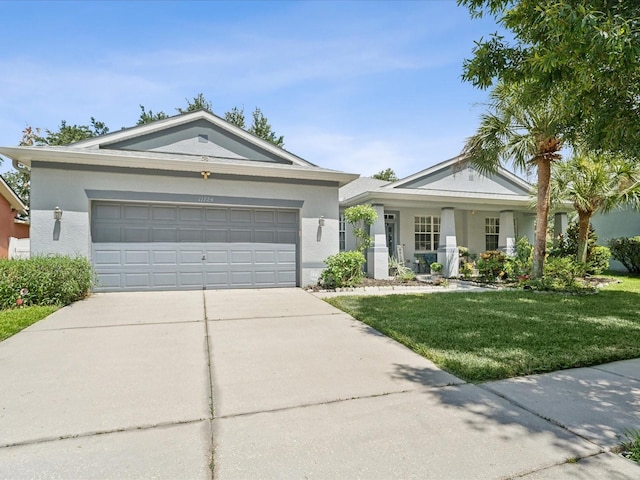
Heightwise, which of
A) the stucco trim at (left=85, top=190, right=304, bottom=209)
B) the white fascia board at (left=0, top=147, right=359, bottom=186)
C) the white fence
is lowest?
the white fence

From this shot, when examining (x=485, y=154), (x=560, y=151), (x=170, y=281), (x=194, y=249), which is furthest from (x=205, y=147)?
(x=560, y=151)

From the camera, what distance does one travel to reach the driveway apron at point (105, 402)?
226 centimetres

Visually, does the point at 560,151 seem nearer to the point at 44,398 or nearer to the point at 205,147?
the point at 205,147

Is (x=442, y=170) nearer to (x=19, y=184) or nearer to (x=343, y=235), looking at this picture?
(x=343, y=235)

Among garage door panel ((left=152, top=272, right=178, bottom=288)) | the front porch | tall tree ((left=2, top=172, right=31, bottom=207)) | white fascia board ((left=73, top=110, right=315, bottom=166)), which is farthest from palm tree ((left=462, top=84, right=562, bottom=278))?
tall tree ((left=2, top=172, right=31, bottom=207))

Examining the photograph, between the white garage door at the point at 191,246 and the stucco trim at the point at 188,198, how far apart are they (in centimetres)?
25

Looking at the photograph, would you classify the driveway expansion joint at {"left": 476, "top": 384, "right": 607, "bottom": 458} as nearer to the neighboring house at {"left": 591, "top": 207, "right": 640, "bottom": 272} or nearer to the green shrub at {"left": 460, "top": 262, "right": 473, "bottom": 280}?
the green shrub at {"left": 460, "top": 262, "right": 473, "bottom": 280}

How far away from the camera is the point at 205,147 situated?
35.1 feet

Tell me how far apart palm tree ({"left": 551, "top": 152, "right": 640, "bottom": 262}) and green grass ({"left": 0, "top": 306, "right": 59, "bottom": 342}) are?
1537 centimetres

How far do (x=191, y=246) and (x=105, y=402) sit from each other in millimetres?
7261

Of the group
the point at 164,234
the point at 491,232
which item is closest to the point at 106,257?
the point at 164,234

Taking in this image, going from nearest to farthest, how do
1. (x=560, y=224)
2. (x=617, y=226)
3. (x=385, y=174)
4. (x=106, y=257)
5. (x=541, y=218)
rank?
(x=106, y=257) → (x=541, y=218) → (x=560, y=224) → (x=617, y=226) → (x=385, y=174)

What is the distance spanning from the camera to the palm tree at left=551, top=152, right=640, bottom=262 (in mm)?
12102

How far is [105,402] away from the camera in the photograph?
10.2 feet
